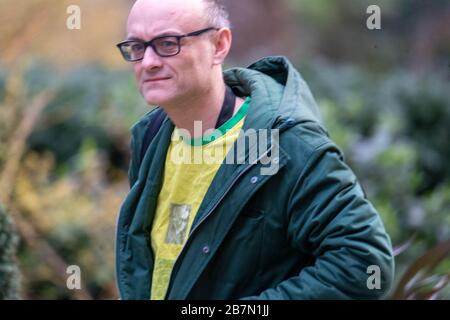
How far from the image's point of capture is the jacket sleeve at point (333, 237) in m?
2.52

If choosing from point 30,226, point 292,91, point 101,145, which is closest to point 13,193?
point 30,226

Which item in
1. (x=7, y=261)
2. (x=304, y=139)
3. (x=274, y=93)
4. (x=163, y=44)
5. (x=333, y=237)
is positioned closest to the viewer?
(x=333, y=237)

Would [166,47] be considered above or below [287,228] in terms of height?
above

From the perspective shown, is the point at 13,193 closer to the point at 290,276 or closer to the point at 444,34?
the point at 290,276

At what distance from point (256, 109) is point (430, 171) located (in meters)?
5.05

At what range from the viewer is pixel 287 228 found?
266cm

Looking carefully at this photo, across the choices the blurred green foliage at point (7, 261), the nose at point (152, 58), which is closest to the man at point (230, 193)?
the nose at point (152, 58)

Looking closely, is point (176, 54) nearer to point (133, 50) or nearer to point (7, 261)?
point (133, 50)

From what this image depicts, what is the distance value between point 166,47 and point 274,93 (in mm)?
407

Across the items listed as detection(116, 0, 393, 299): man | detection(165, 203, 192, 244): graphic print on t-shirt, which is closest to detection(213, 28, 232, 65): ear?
detection(116, 0, 393, 299): man

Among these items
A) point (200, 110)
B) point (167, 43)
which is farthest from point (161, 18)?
point (200, 110)

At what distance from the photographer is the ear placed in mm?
2896

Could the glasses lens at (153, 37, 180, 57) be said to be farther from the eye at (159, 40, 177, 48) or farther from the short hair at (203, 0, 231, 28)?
the short hair at (203, 0, 231, 28)

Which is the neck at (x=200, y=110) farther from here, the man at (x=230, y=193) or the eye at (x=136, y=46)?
the eye at (x=136, y=46)
